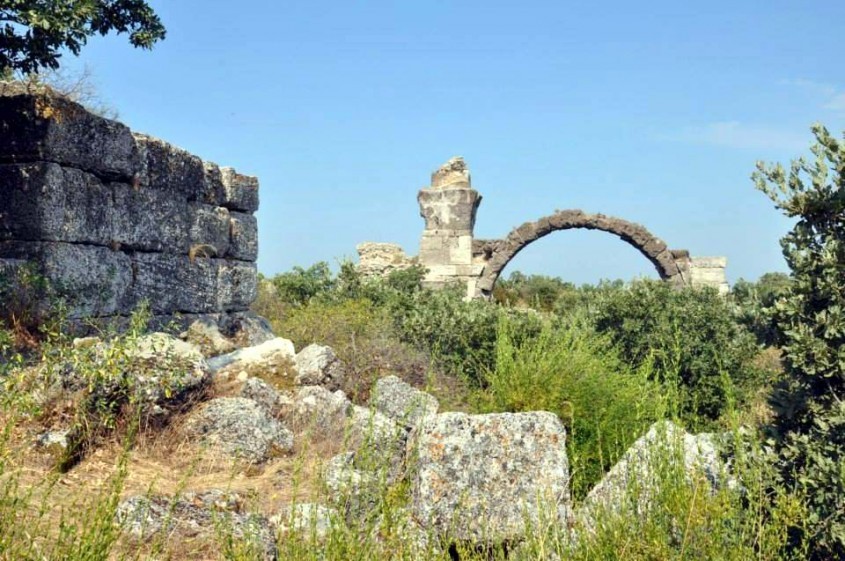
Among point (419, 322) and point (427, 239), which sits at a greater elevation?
point (427, 239)

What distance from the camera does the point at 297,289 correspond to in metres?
15.1

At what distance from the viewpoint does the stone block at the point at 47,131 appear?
7.28m

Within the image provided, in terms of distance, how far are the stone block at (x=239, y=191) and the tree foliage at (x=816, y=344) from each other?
21.8 ft

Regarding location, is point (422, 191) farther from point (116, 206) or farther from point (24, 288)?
point (24, 288)

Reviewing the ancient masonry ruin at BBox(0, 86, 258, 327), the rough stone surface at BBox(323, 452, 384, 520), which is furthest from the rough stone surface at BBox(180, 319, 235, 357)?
the rough stone surface at BBox(323, 452, 384, 520)

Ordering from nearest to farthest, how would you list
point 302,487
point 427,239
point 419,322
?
point 302,487, point 419,322, point 427,239

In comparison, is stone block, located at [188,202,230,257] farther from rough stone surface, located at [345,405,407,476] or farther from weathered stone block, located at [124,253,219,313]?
rough stone surface, located at [345,405,407,476]

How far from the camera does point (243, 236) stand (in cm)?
1033

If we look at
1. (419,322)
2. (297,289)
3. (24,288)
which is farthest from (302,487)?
(297,289)

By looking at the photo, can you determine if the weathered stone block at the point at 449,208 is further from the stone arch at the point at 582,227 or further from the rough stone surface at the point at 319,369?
the rough stone surface at the point at 319,369

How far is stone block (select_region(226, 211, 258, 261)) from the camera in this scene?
10141 mm

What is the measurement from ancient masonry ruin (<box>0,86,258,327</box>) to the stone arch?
29.0 feet

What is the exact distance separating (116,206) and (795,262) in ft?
19.6

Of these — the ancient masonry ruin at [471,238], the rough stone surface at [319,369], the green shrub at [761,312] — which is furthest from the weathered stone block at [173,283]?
the ancient masonry ruin at [471,238]
